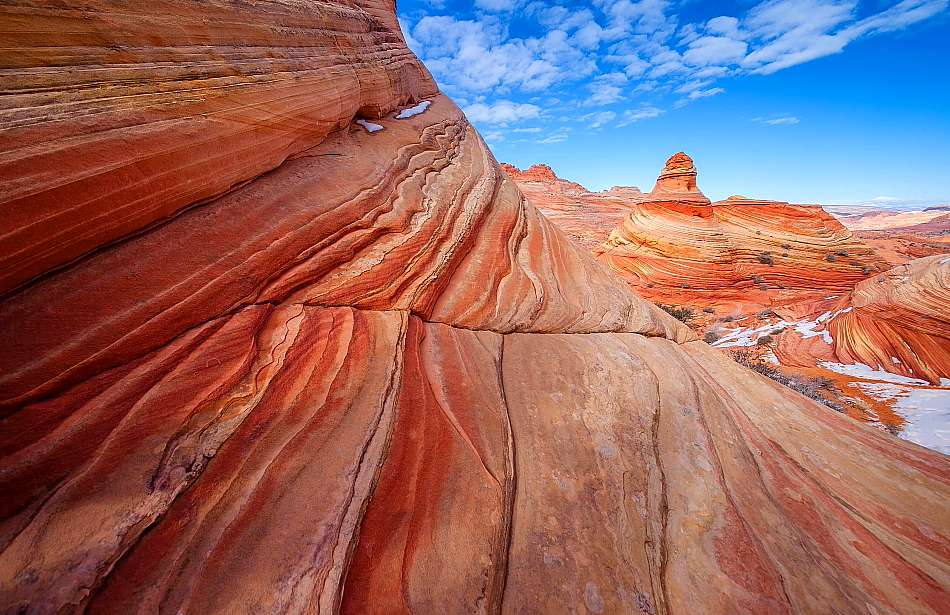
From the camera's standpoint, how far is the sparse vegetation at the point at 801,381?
8.84m

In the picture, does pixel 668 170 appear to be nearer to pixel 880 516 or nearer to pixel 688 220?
pixel 688 220

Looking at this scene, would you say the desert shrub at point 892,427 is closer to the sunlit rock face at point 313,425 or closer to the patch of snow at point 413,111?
the sunlit rock face at point 313,425

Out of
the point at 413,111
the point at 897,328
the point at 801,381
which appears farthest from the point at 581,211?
the point at 413,111

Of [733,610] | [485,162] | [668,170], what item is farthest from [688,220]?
[733,610]

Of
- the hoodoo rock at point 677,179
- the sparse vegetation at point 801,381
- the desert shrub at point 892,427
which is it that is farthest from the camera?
the hoodoo rock at point 677,179

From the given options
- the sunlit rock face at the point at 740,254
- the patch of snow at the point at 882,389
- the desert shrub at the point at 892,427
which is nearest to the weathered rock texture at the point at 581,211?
the sunlit rock face at the point at 740,254

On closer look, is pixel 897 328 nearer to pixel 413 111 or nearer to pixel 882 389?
pixel 882 389

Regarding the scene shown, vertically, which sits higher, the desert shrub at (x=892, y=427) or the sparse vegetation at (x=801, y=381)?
the desert shrub at (x=892, y=427)

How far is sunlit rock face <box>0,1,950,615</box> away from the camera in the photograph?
7.16 feet

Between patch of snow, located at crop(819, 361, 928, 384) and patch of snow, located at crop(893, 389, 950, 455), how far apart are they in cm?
98

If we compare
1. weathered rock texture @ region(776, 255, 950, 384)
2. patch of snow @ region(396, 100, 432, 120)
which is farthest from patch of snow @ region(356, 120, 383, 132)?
weathered rock texture @ region(776, 255, 950, 384)

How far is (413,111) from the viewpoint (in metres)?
7.95

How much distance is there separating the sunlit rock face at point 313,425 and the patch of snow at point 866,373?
8.40 m

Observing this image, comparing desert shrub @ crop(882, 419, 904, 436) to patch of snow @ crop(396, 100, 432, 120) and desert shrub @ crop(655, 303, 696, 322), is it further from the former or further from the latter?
patch of snow @ crop(396, 100, 432, 120)
